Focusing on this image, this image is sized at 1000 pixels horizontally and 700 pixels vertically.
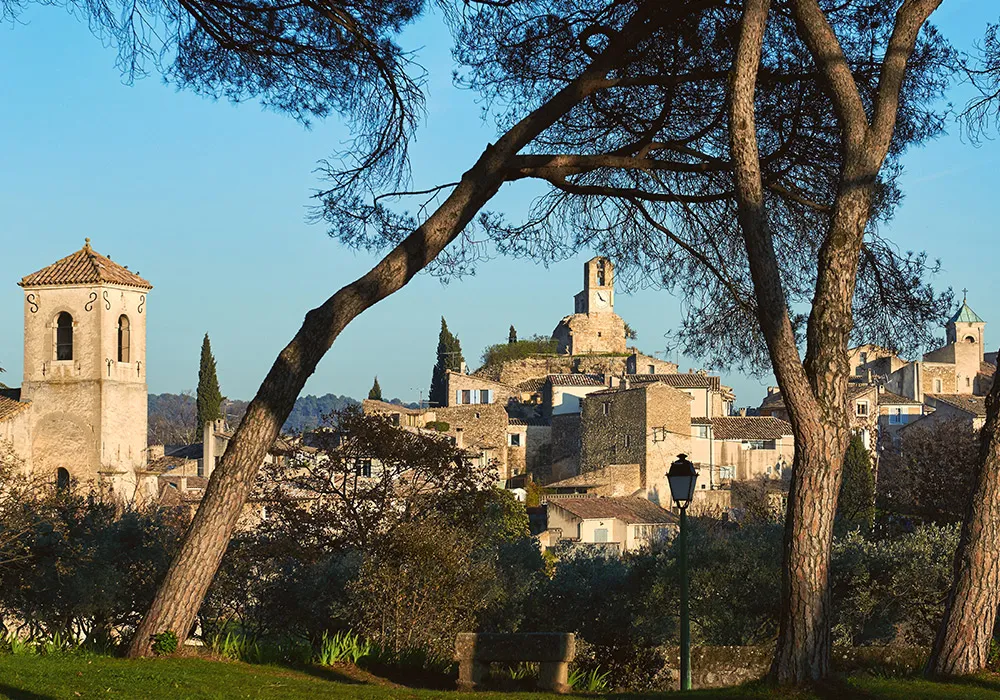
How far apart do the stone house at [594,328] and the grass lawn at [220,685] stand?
75.6 m

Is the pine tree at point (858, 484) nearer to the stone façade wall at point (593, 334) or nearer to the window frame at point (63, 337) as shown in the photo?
the window frame at point (63, 337)

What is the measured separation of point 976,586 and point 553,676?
2.74 m

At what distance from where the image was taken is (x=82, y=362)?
31.7m

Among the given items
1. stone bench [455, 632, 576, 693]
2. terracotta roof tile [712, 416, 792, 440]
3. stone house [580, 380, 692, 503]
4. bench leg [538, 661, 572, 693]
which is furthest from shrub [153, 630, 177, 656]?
terracotta roof tile [712, 416, 792, 440]

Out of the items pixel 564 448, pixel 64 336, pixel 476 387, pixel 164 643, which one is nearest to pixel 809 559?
pixel 164 643

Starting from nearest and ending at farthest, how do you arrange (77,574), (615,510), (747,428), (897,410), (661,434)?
(77,574), (615,510), (661,434), (747,428), (897,410)

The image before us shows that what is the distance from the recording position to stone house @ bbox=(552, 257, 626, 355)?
83.9 meters

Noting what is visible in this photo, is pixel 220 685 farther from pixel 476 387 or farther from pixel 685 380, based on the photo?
pixel 476 387

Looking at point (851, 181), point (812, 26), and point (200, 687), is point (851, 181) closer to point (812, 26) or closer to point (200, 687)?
point (812, 26)

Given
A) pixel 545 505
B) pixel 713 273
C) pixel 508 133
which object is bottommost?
pixel 545 505

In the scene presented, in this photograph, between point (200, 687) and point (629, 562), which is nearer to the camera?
point (200, 687)

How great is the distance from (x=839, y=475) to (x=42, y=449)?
1081 inches

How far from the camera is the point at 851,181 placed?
23.7 ft

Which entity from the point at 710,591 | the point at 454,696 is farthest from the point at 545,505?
the point at 454,696
